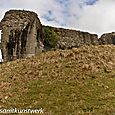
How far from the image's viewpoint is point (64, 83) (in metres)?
19.6

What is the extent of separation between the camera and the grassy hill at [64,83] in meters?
16.3

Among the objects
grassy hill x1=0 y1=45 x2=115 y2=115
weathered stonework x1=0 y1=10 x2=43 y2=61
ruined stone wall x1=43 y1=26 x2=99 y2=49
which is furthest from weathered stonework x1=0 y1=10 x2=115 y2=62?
grassy hill x1=0 y1=45 x2=115 y2=115

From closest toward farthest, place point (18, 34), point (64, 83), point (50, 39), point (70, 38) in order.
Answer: point (64, 83)
point (18, 34)
point (50, 39)
point (70, 38)

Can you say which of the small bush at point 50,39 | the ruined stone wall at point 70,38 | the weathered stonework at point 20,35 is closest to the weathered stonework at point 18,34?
the weathered stonework at point 20,35

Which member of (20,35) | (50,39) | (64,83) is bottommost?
(64,83)

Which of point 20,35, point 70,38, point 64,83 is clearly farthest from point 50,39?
point 64,83

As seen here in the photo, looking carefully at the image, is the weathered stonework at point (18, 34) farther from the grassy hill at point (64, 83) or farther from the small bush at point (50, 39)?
the grassy hill at point (64, 83)

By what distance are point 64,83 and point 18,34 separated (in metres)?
14.3

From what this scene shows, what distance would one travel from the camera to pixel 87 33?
42.7m

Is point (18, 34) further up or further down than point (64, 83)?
further up

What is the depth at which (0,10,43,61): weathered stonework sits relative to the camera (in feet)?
107

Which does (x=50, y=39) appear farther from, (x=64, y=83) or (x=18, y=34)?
(x=64, y=83)

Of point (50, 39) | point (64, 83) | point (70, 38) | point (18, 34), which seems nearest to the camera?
point (64, 83)

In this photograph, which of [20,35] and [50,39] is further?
[50,39]
